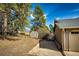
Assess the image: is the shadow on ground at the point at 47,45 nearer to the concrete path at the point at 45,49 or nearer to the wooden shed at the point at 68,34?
the concrete path at the point at 45,49

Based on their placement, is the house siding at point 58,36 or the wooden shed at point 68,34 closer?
the wooden shed at point 68,34

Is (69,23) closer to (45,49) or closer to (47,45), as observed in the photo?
(47,45)

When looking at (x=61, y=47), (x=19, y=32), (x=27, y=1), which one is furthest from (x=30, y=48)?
(x=27, y=1)

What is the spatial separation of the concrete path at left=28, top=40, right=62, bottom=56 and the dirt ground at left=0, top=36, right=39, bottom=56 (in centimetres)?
16

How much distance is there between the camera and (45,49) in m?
7.30

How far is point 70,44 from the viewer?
7.46 m

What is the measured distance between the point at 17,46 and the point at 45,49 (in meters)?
1.03

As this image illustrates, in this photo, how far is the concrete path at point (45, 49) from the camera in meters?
7.11

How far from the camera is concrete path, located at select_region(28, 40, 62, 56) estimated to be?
280 inches

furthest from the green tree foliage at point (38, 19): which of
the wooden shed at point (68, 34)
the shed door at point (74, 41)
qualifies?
the shed door at point (74, 41)

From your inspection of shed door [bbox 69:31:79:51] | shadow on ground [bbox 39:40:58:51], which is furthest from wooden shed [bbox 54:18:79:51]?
shadow on ground [bbox 39:40:58:51]

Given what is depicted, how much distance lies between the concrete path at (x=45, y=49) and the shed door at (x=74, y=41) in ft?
1.97

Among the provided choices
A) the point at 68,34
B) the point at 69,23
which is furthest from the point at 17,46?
the point at 69,23

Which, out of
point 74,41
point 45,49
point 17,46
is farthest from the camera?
point 74,41
